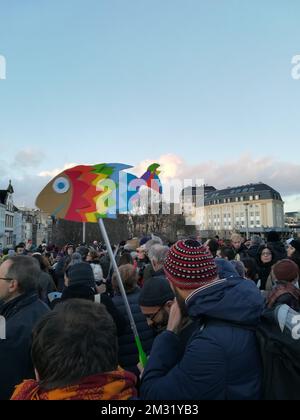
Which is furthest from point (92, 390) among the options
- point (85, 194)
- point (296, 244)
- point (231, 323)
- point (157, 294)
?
point (296, 244)

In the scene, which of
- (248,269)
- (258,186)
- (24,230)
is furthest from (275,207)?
(248,269)

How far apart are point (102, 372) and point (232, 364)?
59 centimetres

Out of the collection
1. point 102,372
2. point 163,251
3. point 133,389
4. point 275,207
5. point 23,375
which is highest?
point 275,207

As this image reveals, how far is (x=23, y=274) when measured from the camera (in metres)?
3.16

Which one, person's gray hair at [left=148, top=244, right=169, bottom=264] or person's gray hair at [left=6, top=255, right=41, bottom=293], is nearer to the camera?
person's gray hair at [left=6, top=255, right=41, bottom=293]

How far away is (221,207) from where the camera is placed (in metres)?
118

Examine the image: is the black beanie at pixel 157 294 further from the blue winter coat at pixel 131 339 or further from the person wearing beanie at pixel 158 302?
the blue winter coat at pixel 131 339

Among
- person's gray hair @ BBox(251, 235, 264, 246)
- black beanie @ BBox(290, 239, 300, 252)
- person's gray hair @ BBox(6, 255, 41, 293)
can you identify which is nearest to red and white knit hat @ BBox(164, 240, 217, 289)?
person's gray hair @ BBox(6, 255, 41, 293)

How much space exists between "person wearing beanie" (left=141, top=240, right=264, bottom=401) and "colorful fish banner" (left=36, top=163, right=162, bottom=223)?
252 cm

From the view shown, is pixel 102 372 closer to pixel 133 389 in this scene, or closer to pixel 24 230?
pixel 133 389

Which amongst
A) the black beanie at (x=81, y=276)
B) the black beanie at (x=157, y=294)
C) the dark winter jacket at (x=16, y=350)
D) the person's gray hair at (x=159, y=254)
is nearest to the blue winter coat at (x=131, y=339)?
the black beanie at (x=81, y=276)

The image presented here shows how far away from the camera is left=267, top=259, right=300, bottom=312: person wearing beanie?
3617 millimetres

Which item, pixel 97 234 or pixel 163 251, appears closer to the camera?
pixel 163 251

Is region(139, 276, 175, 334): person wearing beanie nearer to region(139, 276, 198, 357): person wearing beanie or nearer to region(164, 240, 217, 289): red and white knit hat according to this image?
region(139, 276, 198, 357): person wearing beanie
